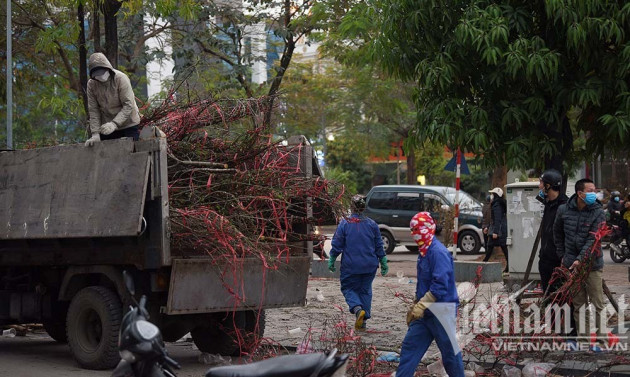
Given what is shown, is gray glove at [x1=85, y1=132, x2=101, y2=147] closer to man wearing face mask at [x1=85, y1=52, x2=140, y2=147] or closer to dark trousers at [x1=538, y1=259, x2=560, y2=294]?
man wearing face mask at [x1=85, y1=52, x2=140, y2=147]

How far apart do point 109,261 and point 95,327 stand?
33.2 inches

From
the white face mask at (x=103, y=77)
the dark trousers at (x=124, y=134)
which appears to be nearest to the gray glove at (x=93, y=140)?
the dark trousers at (x=124, y=134)

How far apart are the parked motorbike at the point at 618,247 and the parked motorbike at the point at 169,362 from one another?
20.5m

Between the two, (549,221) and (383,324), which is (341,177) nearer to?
(383,324)

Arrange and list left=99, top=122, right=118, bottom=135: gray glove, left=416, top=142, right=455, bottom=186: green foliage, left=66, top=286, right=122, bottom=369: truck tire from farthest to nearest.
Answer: left=416, top=142, right=455, bottom=186: green foliage
left=99, top=122, right=118, bottom=135: gray glove
left=66, top=286, right=122, bottom=369: truck tire

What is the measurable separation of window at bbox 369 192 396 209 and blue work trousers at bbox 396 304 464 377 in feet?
67.8

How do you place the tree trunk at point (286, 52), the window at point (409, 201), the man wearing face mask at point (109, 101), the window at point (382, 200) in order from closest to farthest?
the man wearing face mask at point (109, 101) → the tree trunk at point (286, 52) → the window at point (409, 201) → the window at point (382, 200)

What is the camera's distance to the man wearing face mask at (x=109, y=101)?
974 centimetres

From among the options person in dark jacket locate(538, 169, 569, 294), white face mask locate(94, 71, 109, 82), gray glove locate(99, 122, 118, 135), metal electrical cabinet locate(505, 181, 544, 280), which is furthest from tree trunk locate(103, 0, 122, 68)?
person in dark jacket locate(538, 169, 569, 294)

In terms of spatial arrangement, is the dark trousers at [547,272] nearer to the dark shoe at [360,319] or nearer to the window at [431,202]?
the dark shoe at [360,319]

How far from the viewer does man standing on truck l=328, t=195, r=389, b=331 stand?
38.0ft

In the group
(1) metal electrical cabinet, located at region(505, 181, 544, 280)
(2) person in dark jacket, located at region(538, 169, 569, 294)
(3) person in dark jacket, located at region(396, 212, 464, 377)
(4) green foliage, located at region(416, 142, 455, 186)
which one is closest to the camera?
(3) person in dark jacket, located at region(396, 212, 464, 377)

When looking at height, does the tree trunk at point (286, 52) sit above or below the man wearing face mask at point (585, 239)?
above

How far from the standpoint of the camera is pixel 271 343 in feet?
30.0
